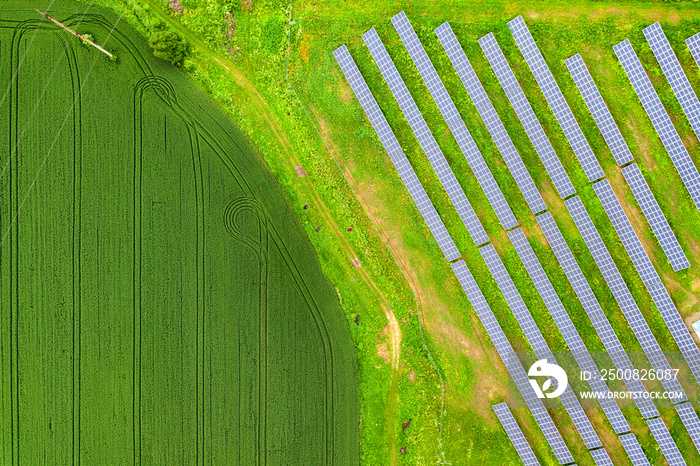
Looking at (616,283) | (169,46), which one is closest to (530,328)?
(616,283)

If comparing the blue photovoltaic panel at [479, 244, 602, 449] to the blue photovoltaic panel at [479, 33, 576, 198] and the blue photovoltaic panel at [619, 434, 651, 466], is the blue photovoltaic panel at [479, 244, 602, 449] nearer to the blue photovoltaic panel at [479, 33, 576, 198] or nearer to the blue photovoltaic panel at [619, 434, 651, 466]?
the blue photovoltaic panel at [619, 434, 651, 466]

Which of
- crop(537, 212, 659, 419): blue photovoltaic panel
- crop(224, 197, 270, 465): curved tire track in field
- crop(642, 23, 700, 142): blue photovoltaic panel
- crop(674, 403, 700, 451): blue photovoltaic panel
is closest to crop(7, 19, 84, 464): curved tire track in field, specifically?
crop(224, 197, 270, 465): curved tire track in field

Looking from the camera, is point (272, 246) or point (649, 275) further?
point (272, 246)

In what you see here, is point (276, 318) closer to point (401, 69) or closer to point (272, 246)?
point (272, 246)

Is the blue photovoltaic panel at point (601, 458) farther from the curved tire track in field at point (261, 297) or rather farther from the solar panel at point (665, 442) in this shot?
the curved tire track in field at point (261, 297)

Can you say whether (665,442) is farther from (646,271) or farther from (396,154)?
(396,154)

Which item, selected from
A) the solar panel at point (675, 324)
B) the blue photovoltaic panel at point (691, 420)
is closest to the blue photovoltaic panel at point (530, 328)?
the blue photovoltaic panel at point (691, 420)

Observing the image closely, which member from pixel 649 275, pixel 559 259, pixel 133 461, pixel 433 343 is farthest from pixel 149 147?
pixel 649 275
